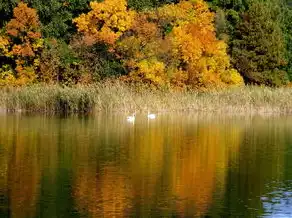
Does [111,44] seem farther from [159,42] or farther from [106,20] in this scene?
[159,42]

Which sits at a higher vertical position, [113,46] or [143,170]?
[113,46]

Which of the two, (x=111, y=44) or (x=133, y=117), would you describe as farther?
(x=111, y=44)

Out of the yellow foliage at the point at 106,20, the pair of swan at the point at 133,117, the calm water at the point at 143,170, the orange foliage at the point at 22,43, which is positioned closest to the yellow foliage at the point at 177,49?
the yellow foliage at the point at 106,20

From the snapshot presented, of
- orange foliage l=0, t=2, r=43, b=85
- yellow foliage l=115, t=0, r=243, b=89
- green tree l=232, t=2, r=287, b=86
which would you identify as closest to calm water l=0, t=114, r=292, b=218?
yellow foliage l=115, t=0, r=243, b=89

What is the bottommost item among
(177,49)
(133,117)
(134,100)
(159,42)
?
(133,117)

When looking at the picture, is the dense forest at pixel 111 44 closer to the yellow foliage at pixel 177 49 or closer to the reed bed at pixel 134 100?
the yellow foliage at pixel 177 49

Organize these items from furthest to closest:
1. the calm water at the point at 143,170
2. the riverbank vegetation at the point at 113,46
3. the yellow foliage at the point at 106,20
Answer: the yellow foliage at the point at 106,20 → the riverbank vegetation at the point at 113,46 → the calm water at the point at 143,170

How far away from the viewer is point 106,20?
42.6 metres

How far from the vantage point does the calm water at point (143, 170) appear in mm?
12969

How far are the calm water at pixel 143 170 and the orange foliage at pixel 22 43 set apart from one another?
45.3ft

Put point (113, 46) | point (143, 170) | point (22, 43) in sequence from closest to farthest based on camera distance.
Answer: point (143, 170) < point (22, 43) < point (113, 46)

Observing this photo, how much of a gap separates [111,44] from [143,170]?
85.9ft

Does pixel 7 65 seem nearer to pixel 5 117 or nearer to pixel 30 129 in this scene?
pixel 5 117

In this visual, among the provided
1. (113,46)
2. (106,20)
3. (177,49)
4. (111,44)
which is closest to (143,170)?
(111,44)
